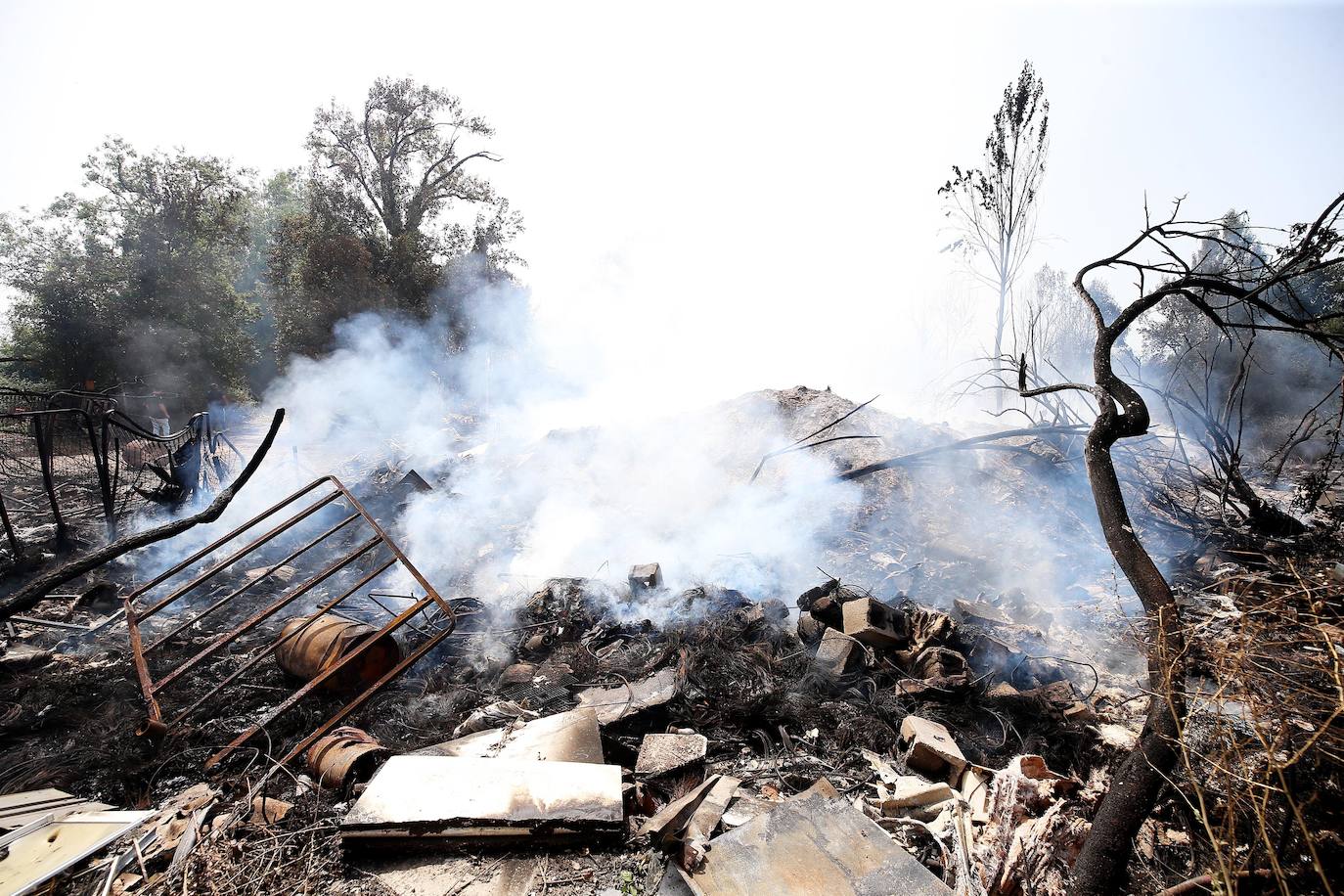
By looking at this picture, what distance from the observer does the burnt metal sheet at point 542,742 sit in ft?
12.9

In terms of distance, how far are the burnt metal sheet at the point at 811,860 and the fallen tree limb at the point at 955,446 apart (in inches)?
234

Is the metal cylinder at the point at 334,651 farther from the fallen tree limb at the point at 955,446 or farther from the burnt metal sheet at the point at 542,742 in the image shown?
the fallen tree limb at the point at 955,446

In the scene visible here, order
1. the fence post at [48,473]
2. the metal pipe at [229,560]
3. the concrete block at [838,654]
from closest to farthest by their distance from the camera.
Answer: the metal pipe at [229,560], the concrete block at [838,654], the fence post at [48,473]

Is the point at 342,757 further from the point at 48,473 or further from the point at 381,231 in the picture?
the point at 381,231

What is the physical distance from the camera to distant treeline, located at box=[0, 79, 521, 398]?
1788 centimetres

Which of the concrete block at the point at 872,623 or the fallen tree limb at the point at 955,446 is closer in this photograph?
the concrete block at the point at 872,623

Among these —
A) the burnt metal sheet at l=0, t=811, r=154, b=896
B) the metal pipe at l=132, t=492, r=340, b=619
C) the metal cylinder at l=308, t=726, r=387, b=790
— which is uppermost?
the metal pipe at l=132, t=492, r=340, b=619

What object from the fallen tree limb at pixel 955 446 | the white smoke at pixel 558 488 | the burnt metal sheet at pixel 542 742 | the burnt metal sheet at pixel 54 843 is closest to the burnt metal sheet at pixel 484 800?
the burnt metal sheet at pixel 542 742

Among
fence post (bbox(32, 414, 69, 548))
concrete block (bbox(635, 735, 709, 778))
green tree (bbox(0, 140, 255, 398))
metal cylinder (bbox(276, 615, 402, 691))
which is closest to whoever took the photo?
concrete block (bbox(635, 735, 709, 778))

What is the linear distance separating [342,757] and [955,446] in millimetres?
8076

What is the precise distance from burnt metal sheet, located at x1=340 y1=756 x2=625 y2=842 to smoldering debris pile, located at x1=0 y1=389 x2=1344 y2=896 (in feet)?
0.05

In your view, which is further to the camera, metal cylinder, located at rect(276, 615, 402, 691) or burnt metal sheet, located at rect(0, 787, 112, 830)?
metal cylinder, located at rect(276, 615, 402, 691)

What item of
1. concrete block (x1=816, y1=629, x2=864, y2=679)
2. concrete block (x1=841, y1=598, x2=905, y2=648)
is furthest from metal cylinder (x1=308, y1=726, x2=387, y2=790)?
concrete block (x1=841, y1=598, x2=905, y2=648)

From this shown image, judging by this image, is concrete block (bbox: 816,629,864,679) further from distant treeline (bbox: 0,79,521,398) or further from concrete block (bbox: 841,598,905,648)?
distant treeline (bbox: 0,79,521,398)
